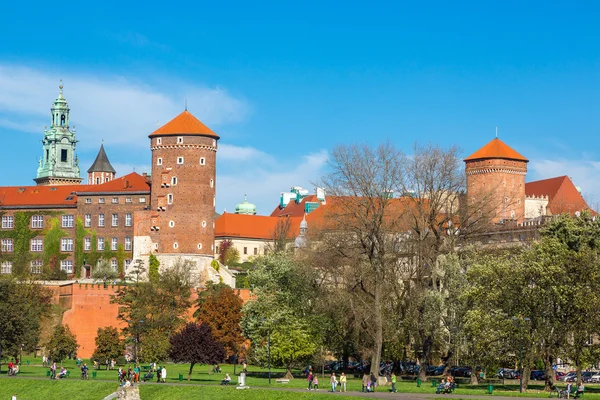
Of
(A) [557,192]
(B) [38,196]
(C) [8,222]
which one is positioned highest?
(A) [557,192]

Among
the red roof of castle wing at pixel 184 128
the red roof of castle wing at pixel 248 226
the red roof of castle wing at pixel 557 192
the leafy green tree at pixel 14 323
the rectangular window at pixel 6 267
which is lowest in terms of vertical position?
the leafy green tree at pixel 14 323

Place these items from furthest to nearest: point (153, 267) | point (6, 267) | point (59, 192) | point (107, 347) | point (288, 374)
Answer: point (59, 192)
point (6, 267)
point (153, 267)
point (107, 347)
point (288, 374)

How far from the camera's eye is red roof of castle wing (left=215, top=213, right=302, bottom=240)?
417ft

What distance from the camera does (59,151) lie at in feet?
470

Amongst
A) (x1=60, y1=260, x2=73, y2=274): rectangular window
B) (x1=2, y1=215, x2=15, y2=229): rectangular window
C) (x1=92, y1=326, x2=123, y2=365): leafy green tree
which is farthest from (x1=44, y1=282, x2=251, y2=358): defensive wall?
(x1=92, y1=326, x2=123, y2=365): leafy green tree

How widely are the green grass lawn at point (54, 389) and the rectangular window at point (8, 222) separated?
1772 inches

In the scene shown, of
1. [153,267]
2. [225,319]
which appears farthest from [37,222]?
[225,319]

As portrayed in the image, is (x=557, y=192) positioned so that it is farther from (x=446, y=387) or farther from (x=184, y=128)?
(x=446, y=387)

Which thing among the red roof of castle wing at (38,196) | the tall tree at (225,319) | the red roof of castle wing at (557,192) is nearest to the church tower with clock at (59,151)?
the red roof of castle wing at (38,196)

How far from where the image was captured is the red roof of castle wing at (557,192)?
110688 mm

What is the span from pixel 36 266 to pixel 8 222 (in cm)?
583

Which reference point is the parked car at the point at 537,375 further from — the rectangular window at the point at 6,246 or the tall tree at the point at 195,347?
the rectangular window at the point at 6,246

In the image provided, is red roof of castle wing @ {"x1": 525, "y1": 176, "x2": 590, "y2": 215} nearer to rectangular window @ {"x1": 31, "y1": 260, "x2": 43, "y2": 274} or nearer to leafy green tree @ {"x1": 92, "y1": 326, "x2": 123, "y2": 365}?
rectangular window @ {"x1": 31, "y1": 260, "x2": 43, "y2": 274}

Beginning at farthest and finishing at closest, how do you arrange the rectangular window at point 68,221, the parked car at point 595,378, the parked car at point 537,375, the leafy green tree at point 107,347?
1. the rectangular window at point 68,221
2. the leafy green tree at point 107,347
3. the parked car at point 537,375
4. the parked car at point 595,378
